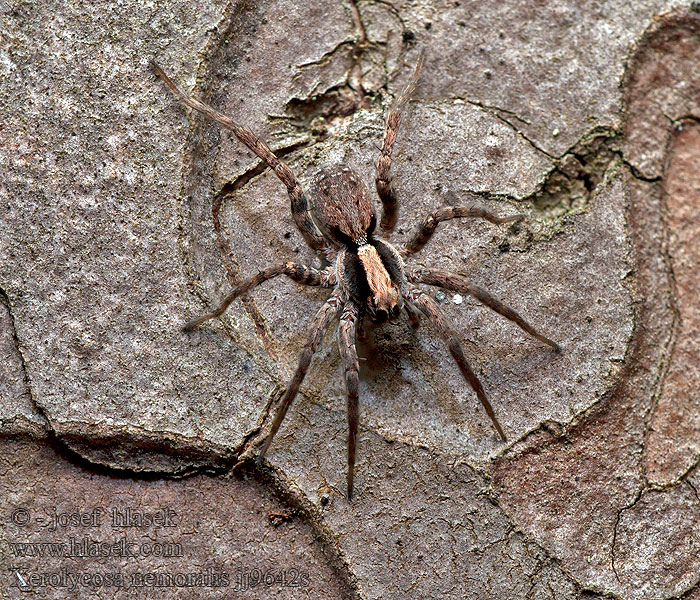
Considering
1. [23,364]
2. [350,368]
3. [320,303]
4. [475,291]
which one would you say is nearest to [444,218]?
[475,291]

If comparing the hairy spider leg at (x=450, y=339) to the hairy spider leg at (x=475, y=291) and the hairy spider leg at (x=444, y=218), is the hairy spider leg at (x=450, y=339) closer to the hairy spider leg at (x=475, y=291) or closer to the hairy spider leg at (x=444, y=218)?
the hairy spider leg at (x=475, y=291)

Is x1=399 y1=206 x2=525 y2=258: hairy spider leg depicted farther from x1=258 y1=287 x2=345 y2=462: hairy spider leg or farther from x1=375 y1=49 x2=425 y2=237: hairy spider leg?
x1=258 y1=287 x2=345 y2=462: hairy spider leg

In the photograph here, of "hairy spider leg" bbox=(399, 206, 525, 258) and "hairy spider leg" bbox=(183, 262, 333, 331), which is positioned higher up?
"hairy spider leg" bbox=(399, 206, 525, 258)

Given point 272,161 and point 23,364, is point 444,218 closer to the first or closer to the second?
point 272,161

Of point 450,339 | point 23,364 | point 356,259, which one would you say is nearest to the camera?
point 23,364

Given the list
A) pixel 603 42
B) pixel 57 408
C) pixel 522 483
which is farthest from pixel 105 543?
pixel 603 42

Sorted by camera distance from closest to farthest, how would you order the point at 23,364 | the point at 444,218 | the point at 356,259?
the point at 23,364
the point at 444,218
the point at 356,259

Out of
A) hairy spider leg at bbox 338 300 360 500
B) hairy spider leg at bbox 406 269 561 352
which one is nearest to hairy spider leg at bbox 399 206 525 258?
hairy spider leg at bbox 406 269 561 352
